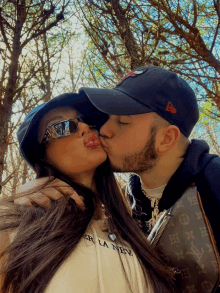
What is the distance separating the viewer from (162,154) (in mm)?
2025

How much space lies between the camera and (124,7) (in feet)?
12.7

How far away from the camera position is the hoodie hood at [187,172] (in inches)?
69.7

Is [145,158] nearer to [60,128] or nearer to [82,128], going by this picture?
[82,128]

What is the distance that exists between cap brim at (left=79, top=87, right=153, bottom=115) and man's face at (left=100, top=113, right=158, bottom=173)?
0.09 meters

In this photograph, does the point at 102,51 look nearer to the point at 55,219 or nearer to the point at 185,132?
the point at 185,132

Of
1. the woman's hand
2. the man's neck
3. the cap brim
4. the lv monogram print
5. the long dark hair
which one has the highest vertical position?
the cap brim

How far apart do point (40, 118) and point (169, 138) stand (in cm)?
87

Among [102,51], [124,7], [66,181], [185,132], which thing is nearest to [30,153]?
[66,181]

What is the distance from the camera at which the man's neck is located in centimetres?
201

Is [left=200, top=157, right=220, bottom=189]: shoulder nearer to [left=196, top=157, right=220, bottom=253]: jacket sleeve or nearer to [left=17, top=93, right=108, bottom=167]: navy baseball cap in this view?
[left=196, top=157, right=220, bottom=253]: jacket sleeve

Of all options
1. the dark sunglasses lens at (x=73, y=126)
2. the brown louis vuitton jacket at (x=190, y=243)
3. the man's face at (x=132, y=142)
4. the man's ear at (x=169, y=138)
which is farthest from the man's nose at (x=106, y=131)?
the brown louis vuitton jacket at (x=190, y=243)

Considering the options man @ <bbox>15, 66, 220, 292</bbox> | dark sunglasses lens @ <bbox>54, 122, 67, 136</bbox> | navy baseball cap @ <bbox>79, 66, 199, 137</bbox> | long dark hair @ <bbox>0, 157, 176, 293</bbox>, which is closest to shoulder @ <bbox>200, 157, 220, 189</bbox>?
man @ <bbox>15, 66, 220, 292</bbox>

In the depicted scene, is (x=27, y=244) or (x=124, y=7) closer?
(x=27, y=244)

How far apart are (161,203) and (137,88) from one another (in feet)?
2.57
